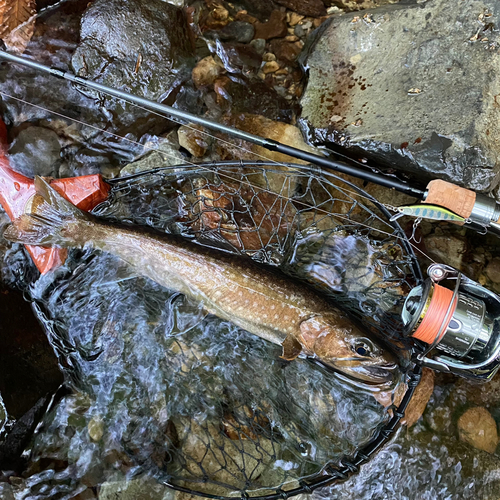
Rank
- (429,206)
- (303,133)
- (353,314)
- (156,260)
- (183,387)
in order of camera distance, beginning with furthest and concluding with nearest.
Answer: (303,133), (183,387), (353,314), (156,260), (429,206)

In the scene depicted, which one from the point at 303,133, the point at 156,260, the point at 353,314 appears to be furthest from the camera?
the point at 303,133

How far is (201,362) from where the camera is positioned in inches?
144

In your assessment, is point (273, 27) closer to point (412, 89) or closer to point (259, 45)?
point (259, 45)

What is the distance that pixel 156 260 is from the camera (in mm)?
3188

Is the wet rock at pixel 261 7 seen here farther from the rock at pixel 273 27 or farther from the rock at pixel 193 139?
the rock at pixel 193 139

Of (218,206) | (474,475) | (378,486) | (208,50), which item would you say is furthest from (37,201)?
(474,475)

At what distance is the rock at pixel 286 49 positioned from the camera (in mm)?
4191

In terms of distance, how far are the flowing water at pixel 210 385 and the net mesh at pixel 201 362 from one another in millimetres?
11

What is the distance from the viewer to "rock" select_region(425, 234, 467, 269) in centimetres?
379

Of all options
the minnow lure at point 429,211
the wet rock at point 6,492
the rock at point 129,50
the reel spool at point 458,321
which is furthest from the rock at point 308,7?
the wet rock at point 6,492

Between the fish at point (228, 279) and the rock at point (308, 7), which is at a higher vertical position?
the rock at point (308, 7)

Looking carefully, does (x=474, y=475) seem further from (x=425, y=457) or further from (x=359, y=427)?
(x=359, y=427)

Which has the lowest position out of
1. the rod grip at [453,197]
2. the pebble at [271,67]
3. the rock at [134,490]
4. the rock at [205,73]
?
the rock at [134,490]

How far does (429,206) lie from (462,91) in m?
1.32
